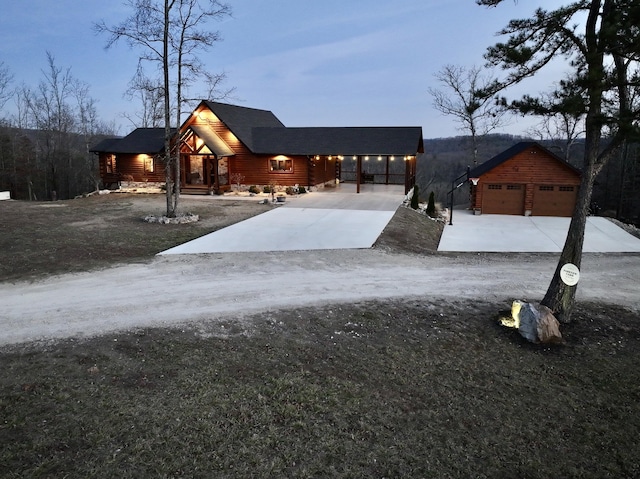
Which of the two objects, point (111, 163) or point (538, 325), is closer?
point (538, 325)

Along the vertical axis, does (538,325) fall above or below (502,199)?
below

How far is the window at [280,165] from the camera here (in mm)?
29734

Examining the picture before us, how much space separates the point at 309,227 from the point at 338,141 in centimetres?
1295

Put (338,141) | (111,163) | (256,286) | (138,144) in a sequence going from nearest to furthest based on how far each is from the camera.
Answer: (256,286), (338,141), (138,144), (111,163)

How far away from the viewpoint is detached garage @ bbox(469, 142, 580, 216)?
2566 cm

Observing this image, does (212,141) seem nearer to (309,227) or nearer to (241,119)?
(241,119)

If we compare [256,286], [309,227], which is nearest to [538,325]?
[256,286]

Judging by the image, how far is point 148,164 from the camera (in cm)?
3136

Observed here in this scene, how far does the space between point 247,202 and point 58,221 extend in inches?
392

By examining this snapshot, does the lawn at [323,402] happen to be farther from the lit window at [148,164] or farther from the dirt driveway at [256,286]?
the lit window at [148,164]

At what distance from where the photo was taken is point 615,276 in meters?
12.8

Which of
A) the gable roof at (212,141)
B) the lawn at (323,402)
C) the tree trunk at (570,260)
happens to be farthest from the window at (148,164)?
the tree trunk at (570,260)

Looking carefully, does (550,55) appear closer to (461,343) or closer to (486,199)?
(461,343)

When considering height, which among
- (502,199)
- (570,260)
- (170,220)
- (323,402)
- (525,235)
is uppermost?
(502,199)
